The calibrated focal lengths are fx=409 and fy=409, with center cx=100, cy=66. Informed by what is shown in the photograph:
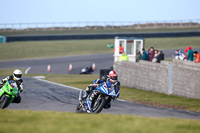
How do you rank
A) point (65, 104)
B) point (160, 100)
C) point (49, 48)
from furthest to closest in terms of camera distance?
point (49, 48) → point (160, 100) → point (65, 104)

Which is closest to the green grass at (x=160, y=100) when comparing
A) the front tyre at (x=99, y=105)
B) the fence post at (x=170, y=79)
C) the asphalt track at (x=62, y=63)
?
the fence post at (x=170, y=79)

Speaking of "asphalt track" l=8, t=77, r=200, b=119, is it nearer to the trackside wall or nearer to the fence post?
the trackside wall

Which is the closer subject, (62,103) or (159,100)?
(62,103)

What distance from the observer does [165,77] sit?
886 inches

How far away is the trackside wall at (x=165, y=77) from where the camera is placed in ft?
66.6

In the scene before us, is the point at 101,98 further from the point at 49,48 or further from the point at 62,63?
the point at 49,48

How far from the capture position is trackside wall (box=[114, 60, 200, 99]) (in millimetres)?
20312

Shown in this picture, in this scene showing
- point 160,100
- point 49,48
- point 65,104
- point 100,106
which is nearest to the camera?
point 100,106

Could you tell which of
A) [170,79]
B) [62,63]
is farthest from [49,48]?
[170,79]

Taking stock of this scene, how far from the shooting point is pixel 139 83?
25.3m

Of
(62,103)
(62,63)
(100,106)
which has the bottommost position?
(62,63)

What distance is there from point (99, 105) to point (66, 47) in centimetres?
4769

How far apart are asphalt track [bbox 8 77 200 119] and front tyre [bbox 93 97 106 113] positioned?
3.00m

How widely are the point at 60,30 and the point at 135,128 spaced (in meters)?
66.1
